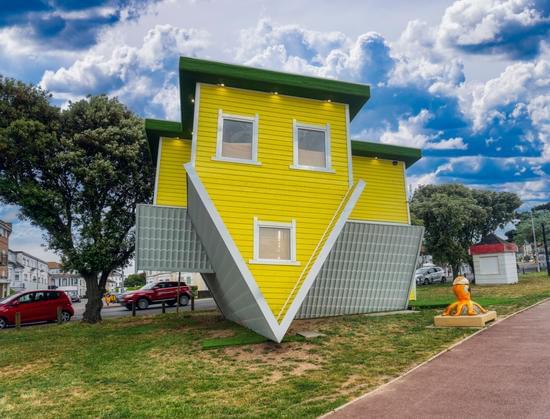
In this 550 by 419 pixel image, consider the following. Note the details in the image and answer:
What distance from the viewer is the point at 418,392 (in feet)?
18.9

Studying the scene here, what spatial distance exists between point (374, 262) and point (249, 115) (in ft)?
22.4

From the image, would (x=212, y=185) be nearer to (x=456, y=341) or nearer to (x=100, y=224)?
(x=456, y=341)

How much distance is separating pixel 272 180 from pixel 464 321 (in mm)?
6636

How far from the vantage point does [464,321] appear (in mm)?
10523

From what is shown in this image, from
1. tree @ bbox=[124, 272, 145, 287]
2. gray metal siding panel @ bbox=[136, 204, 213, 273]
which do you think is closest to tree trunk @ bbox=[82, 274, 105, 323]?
gray metal siding panel @ bbox=[136, 204, 213, 273]

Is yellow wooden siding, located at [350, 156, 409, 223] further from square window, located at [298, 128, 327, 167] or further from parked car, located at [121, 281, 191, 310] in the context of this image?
parked car, located at [121, 281, 191, 310]

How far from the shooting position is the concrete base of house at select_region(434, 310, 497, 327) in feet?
34.3

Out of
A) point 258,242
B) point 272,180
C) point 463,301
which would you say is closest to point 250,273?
point 258,242

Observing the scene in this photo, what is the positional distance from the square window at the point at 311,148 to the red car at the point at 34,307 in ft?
51.9

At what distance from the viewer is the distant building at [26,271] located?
6023 cm

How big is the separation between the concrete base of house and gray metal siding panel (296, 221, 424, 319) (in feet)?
10.2

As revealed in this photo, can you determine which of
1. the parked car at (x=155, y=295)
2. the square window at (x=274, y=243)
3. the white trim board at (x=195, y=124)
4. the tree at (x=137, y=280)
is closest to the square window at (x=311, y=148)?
the square window at (x=274, y=243)

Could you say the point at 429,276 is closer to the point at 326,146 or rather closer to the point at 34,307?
the point at 326,146

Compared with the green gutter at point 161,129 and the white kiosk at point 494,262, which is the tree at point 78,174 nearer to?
the green gutter at point 161,129
